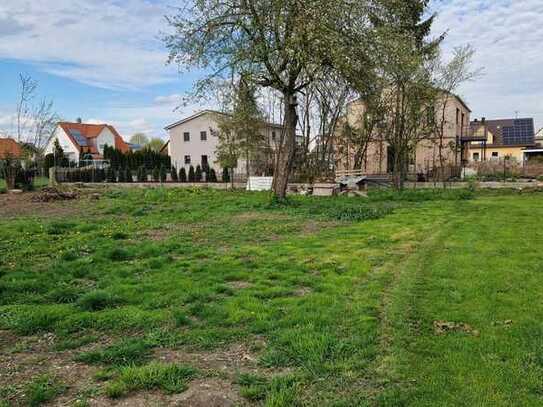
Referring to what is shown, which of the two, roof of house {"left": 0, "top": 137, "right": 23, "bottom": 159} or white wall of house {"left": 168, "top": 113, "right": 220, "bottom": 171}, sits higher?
white wall of house {"left": 168, "top": 113, "right": 220, "bottom": 171}

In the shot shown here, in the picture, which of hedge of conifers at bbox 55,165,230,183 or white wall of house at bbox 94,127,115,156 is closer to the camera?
hedge of conifers at bbox 55,165,230,183


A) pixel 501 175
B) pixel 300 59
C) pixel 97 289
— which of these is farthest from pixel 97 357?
pixel 501 175

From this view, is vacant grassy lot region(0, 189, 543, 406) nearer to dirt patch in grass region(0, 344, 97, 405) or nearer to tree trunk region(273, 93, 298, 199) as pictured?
dirt patch in grass region(0, 344, 97, 405)

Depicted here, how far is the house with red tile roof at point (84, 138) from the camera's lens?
58816mm

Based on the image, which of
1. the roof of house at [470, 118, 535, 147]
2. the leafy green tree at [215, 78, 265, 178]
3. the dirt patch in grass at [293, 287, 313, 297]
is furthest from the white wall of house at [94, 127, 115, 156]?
the dirt patch in grass at [293, 287, 313, 297]

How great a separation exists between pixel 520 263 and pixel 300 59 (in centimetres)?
883

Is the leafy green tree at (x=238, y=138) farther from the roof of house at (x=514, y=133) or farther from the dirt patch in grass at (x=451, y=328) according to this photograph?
the roof of house at (x=514, y=133)

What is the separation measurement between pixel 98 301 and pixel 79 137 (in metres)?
61.0

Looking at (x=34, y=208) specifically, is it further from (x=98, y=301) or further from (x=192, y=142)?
(x=192, y=142)

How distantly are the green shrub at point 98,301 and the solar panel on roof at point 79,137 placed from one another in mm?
59537

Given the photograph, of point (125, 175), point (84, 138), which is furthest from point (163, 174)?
point (84, 138)

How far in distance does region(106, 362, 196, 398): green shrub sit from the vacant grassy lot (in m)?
0.01

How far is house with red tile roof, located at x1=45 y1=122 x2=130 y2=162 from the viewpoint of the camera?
58.8 m

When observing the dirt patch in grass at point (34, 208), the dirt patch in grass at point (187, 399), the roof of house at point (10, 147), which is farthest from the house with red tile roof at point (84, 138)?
the dirt patch in grass at point (187, 399)
